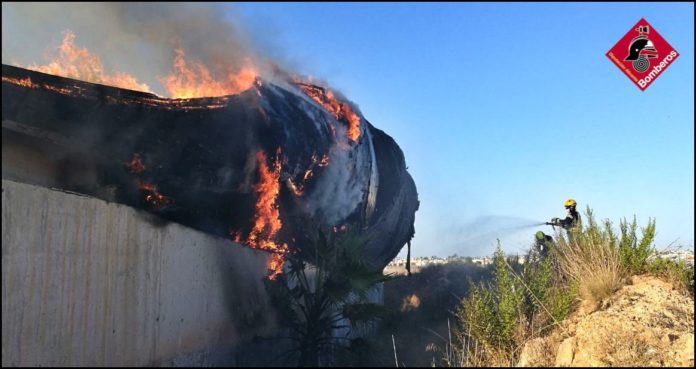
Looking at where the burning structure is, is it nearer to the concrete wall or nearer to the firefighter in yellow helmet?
the concrete wall

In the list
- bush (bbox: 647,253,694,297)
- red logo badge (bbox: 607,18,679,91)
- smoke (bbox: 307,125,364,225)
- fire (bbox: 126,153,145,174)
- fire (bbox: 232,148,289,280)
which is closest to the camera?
fire (bbox: 126,153,145,174)

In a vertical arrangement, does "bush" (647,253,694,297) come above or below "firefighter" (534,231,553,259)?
below

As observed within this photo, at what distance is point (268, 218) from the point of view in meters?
7.43

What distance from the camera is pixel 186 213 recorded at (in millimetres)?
6500

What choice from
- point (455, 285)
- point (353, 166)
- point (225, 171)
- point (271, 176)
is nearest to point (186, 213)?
point (225, 171)

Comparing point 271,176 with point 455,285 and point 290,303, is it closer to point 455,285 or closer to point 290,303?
point 290,303

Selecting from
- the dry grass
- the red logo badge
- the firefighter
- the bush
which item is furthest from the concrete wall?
the red logo badge

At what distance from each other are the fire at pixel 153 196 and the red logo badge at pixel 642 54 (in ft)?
24.1

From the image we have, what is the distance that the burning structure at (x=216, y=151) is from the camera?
16.9 feet

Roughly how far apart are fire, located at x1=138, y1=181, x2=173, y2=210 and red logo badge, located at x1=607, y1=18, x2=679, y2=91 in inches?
289

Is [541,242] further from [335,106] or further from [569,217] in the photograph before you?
[335,106]

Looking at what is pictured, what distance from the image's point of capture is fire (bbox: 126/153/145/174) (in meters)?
5.74

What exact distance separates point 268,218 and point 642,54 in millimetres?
6811

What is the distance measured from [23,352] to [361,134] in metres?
6.01
